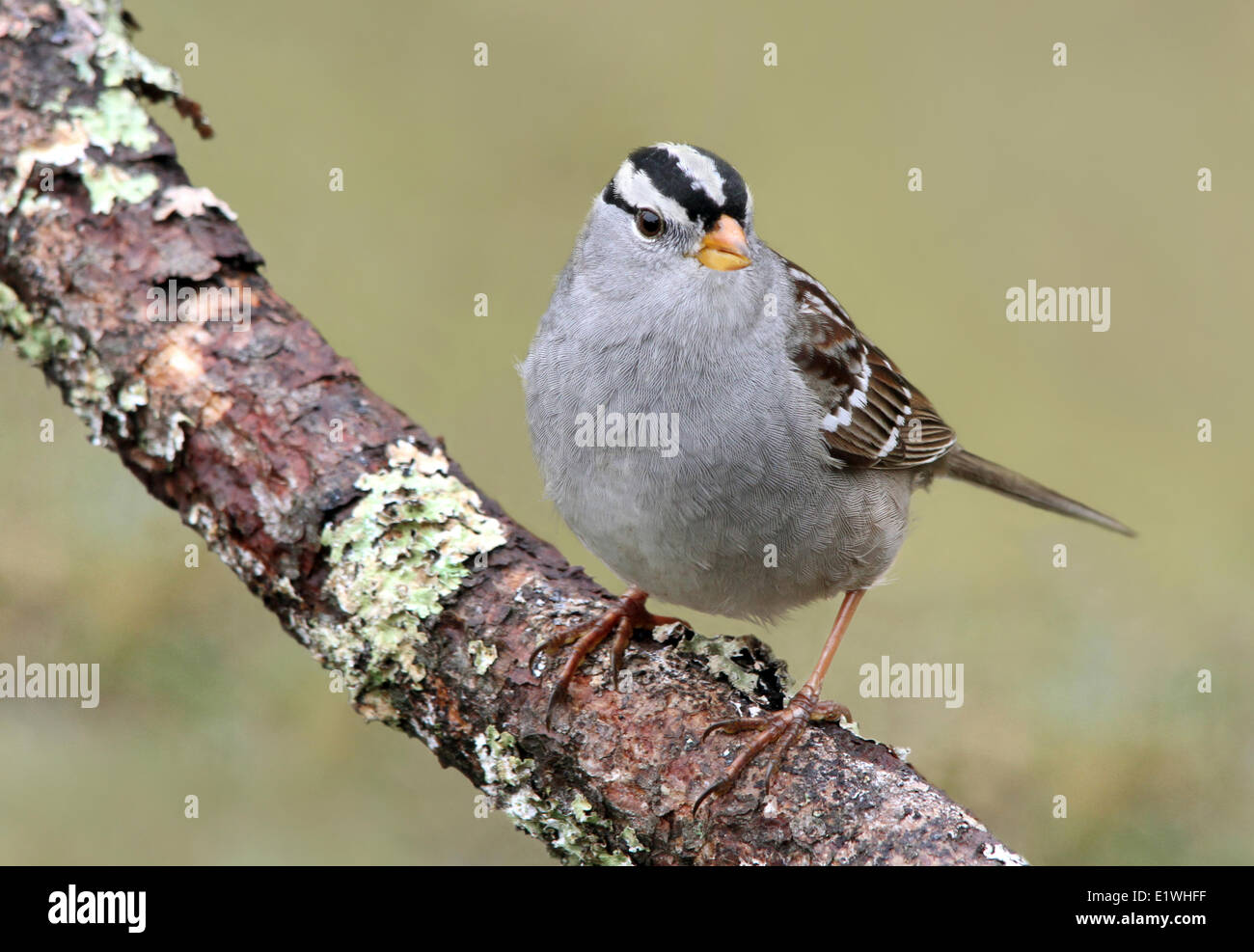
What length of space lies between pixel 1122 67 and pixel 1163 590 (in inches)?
157

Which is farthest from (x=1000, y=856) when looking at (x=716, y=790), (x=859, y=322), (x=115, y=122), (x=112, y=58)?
(x=859, y=322)

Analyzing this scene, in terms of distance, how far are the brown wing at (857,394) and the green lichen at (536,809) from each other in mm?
1232

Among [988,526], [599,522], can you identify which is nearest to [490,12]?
[988,526]

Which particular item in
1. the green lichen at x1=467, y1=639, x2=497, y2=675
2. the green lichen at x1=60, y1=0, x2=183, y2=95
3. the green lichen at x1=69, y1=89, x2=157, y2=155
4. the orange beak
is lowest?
the green lichen at x1=467, y1=639, x2=497, y2=675

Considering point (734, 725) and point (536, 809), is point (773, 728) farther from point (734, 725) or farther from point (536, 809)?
point (536, 809)

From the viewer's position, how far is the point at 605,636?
3.11 m

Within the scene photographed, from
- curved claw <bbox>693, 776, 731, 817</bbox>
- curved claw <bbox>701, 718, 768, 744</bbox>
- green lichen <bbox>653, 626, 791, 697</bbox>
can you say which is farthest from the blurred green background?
curved claw <bbox>693, 776, 731, 817</bbox>

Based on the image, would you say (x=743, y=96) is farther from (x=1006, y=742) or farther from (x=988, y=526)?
(x=1006, y=742)

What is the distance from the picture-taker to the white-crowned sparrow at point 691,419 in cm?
308

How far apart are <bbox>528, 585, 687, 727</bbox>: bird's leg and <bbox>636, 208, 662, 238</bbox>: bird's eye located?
1.00 meters

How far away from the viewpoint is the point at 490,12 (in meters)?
7.93

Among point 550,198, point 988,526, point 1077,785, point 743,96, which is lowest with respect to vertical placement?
point 1077,785

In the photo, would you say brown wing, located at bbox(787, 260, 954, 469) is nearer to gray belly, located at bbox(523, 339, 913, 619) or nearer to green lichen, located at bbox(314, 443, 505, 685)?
gray belly, located at bbox(523, 339, 913, 619)

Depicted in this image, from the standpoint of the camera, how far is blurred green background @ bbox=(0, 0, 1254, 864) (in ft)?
14.1
